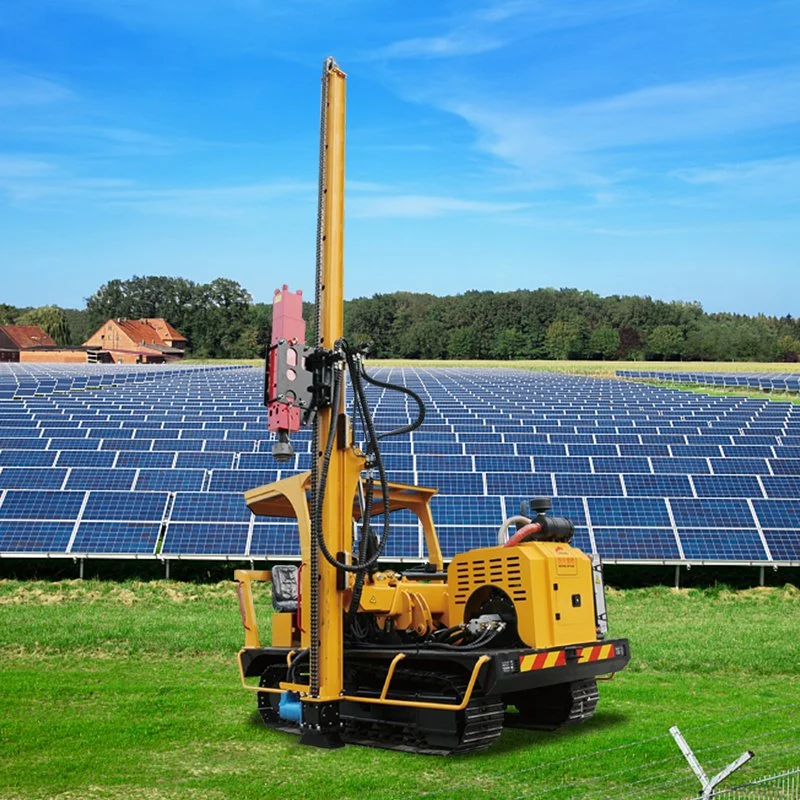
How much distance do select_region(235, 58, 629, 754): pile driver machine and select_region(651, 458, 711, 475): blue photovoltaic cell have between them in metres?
12.3

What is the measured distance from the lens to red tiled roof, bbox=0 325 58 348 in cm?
12075

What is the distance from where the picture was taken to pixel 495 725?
8.08m

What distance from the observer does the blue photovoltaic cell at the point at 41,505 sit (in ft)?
55.2

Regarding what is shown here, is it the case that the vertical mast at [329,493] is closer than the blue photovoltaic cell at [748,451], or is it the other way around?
the vertical mast at [329,493]

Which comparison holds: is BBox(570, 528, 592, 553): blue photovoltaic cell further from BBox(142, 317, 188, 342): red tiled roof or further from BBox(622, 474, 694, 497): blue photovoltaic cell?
BBox(142, 317, 188, 342): red tiled roof

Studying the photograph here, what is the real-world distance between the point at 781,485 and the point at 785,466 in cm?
224

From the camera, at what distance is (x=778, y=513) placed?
674 inches

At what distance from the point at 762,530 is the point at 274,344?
10.9m

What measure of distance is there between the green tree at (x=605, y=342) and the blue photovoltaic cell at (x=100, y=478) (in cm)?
10363

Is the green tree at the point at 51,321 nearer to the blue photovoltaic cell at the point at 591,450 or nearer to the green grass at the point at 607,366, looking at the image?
the green grass at the point at 607,366

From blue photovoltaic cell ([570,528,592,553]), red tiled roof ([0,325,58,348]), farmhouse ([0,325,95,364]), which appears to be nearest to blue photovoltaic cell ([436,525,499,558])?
blue photovoltaic cell ([570,528,592,553])

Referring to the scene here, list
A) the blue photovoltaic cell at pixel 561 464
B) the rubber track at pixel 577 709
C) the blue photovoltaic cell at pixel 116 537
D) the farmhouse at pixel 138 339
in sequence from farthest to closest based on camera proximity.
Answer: the farmhouse at pixel 138 339, the blue photovoltaic cell at pixel 561 464, the blue photovoltaic cell at pixel 116 537, the rubber track at pixel 577 709

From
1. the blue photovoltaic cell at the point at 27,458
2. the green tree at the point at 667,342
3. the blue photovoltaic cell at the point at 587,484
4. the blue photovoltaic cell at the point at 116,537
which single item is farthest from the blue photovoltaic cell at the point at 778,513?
the green tree at the point at 667,342

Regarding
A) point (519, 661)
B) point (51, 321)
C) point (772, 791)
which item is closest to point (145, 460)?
point (519, 661)
